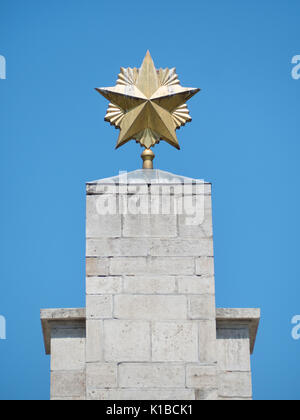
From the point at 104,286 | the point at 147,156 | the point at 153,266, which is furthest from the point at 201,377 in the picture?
the point at 147,156

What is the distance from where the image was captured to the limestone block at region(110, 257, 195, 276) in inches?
661

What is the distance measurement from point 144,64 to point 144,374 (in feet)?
16.4

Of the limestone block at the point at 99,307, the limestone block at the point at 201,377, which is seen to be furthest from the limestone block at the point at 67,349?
the limestone block at the point at 201,377

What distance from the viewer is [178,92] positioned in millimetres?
18016

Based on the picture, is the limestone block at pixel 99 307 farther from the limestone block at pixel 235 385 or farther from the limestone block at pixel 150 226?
the limestone block at pixel 235 385

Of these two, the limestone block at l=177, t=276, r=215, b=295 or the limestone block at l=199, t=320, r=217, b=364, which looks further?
the limestone block at l=177, t=276, r=215, b=295

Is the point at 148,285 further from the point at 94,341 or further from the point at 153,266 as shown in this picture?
the point at 94,341

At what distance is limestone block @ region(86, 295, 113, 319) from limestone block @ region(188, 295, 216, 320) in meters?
1.16

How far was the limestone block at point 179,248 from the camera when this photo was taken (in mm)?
16875

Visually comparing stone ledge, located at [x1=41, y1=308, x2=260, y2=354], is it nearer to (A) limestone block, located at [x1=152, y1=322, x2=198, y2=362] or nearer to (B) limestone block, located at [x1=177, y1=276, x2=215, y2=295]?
(B) limestone block, located at [x1=177, y1=276, x2=215, y2=295]

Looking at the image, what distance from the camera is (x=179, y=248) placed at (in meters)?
16.9

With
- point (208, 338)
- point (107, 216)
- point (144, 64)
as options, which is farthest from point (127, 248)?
point (144, 64)

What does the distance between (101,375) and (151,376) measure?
709mm

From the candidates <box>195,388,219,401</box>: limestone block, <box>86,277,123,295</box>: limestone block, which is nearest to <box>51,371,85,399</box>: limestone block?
<box>86,277,123,295</box>: limestone block
